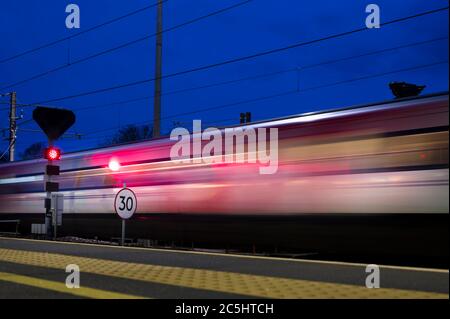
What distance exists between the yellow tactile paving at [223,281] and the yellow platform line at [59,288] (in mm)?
762

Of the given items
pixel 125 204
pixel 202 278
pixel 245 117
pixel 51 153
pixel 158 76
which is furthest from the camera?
pixel 245 117

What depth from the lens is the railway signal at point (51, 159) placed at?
52.0 feet

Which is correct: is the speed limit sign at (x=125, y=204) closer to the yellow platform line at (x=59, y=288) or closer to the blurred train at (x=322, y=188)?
the blurred train at (x=322, y=188)

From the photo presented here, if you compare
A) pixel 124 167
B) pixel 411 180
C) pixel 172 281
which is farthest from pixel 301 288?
pixel 124 167

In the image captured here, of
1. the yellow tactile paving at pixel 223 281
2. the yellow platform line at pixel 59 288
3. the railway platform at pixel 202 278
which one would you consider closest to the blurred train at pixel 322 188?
the railway platform at pixel 202 278

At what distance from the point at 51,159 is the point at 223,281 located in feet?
34.0

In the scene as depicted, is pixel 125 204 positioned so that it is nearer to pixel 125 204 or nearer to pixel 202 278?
pixel 125 204

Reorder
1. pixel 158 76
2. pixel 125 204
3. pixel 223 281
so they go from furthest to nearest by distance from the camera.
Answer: pixel 158 76 < pixel 125 204 < pixel 223 281

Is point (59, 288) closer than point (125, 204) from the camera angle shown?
Yes

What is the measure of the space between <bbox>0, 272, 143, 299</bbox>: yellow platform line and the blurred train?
4465 mm

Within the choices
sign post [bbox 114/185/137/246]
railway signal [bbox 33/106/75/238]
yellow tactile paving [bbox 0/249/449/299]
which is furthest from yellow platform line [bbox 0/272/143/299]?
railway signal [bbox 33/106/75/238]

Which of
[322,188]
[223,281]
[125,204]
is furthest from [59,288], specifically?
[125,204]

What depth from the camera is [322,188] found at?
9641mm

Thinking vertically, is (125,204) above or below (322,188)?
below
